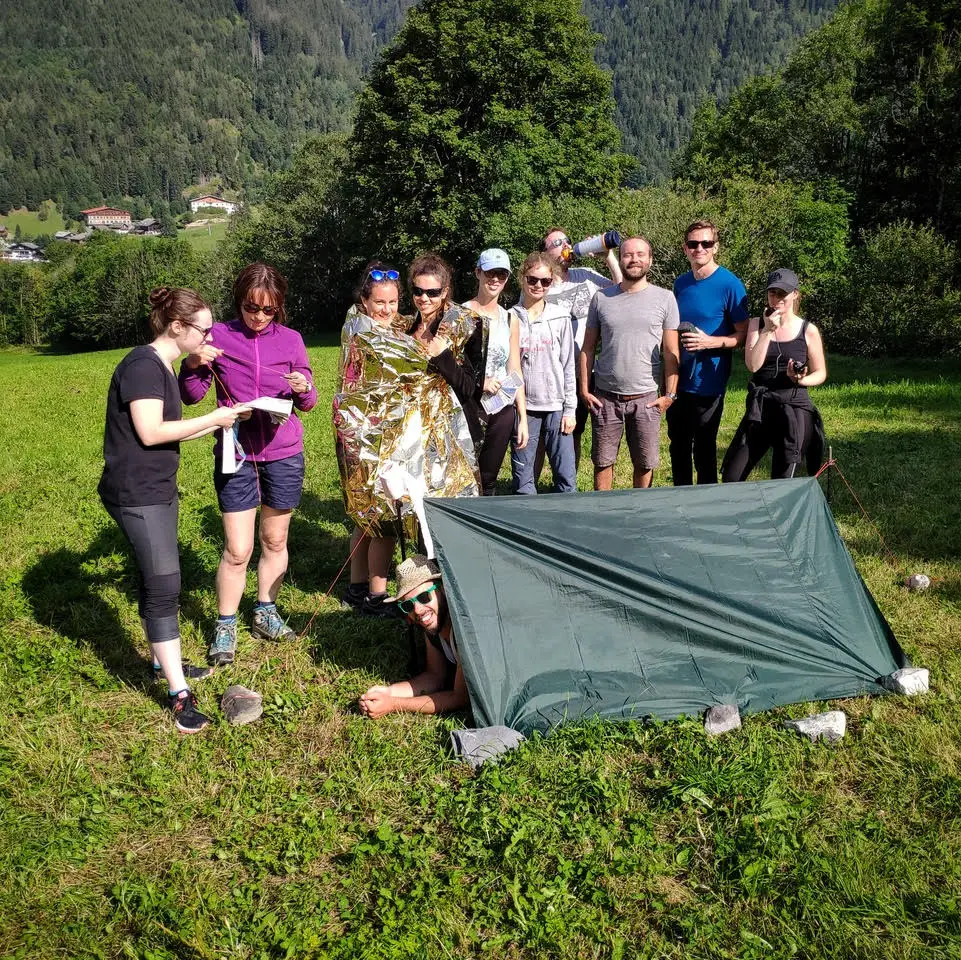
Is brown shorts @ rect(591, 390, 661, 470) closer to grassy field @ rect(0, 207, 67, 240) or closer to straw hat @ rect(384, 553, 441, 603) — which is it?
straw hat @ rect(384, 553, 441, 603)

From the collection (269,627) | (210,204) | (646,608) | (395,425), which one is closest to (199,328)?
(395,425)

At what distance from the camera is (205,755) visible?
382cm

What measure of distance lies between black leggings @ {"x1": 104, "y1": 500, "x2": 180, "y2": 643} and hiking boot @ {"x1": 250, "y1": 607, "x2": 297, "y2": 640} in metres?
1.04

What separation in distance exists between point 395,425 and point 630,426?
6.85 ft

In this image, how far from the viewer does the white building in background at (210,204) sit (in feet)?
613

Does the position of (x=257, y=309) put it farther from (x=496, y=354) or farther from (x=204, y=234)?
(x=204, y=234)

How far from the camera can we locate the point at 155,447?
12.3ft

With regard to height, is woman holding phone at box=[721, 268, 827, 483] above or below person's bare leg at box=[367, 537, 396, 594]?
above

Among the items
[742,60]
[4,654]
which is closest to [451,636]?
[4,654]

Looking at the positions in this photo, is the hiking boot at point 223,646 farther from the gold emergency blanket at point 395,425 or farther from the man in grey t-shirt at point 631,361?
the man in grey t-shirt at point 631,361

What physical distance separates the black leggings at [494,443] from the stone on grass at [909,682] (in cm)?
257

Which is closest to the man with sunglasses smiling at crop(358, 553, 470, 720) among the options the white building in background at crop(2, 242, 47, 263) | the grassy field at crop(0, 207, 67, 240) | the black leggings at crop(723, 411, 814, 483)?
the black leggings at crop(723, 411, 814, 483)

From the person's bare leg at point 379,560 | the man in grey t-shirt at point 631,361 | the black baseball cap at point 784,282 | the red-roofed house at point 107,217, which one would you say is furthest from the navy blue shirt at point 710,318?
the red-roofed house at point 107,217

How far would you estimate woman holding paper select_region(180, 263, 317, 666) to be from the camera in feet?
14.2
